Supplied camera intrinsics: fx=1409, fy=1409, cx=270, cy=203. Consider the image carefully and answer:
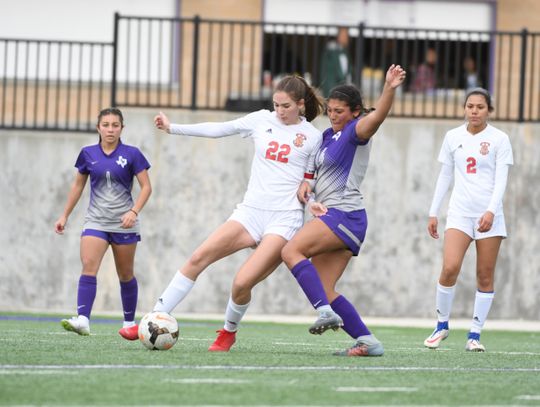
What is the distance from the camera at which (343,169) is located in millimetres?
9398

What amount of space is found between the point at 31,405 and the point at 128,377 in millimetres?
1170

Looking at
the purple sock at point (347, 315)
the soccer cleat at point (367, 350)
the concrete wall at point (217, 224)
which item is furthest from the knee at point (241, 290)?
the concrete wall at point (217, 224)

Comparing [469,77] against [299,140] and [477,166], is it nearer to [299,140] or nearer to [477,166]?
[477,166]

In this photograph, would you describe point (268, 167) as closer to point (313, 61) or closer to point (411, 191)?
point (411, 191)

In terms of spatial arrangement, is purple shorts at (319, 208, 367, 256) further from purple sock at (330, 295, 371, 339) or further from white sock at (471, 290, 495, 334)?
white sock at (471, 290, 495, 334)

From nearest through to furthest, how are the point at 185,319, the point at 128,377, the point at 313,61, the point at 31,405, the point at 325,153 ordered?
the point at 31,405
the point at 128,377
the point at 325,153
the point at 185,319
the point at 313,61

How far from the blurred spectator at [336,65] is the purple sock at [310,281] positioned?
9695mm

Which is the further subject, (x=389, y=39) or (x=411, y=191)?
(x=389, y=39)

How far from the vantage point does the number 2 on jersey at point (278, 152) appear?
31.3 feet

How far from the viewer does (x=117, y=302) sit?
718 inches

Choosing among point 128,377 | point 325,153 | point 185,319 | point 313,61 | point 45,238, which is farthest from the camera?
point 313,61

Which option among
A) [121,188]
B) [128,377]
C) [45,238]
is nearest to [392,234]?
[45,238]

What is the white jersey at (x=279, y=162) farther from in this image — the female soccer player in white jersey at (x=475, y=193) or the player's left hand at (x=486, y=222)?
the female soccer player in white jersey at (x=475, y=193)

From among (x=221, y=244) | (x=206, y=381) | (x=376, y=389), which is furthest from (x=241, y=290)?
(x=376, y=389)
